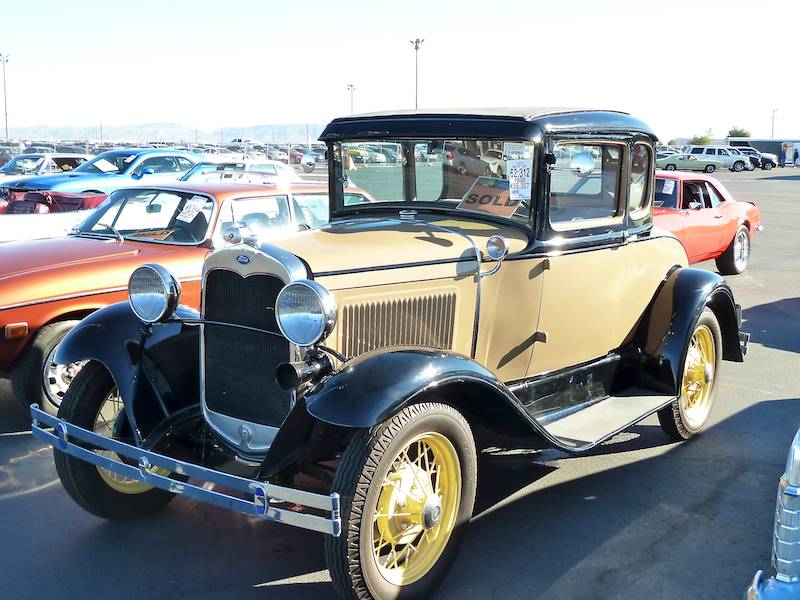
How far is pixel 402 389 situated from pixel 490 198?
1537 millimetres

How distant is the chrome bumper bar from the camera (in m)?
2.78

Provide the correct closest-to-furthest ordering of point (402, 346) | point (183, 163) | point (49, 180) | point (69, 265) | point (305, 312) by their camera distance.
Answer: point (305, 312)
point (402, 346)
point (69, 265)
point (49, 180)
point (183, 163)

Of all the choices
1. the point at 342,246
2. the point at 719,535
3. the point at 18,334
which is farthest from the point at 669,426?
the point at 18,334

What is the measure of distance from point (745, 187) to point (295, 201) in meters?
30.5

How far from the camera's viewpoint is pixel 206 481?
307 centimetres

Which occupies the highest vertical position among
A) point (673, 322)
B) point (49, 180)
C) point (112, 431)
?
point (49, 180)

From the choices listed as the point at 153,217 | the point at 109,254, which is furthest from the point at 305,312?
the point at 153,217

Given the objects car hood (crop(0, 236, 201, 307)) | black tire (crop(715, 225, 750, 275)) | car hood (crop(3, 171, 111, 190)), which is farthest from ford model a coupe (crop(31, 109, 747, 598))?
car hood (crop(3, 171, 111, 190))

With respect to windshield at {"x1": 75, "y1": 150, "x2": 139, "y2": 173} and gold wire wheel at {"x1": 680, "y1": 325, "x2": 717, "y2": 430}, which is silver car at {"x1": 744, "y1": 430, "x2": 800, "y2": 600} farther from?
windshield at {"x1": 75, "y1": 150, "x2": 139, "y2": 173}

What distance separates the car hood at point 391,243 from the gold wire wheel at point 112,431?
1.19 meters

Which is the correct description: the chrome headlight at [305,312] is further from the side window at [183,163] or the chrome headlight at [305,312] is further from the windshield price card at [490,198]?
the side window at [183,163]

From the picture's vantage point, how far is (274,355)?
11.1ft

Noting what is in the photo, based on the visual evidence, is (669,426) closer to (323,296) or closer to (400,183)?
(400,183)

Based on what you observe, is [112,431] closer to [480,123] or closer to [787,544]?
[480,123]
